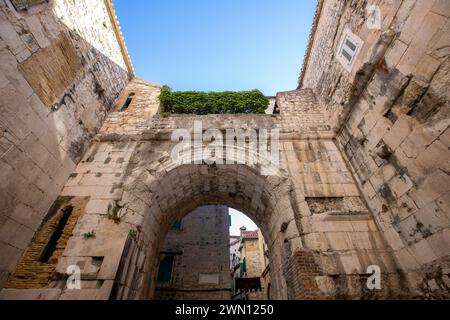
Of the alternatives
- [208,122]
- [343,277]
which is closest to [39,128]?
[208,122]

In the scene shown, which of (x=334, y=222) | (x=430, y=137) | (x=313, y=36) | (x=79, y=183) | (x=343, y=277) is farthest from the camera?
(x=313, y=36)

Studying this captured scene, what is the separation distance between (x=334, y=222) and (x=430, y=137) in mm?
2161

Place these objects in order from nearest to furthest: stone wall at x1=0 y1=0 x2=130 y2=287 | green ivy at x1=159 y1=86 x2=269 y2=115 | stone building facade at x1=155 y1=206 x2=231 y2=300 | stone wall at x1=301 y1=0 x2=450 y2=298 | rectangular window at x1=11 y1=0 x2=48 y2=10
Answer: stone wall at x1=301 y1=0 x2=450 y2=298 < stone wall at x1=0 y1=0 x2=130 y2=287 < rectangular window at x1=11 y1=0 x2=48 y2=10 < green ivy at x1=159 y1=86 x2=269 y2=115 < stone building facade at x1=155 y1=206 x2=231 y2=300

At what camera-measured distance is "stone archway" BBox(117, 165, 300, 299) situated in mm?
4879

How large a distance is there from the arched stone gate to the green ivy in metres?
0.71

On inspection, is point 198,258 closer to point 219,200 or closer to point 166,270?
Result: point 166,270

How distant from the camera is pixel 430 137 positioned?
321 centimetres

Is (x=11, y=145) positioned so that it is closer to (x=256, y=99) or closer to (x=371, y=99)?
(x=256, y=99)

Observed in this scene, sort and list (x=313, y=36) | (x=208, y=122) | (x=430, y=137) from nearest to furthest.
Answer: (x=430, y=137) → (x=208, y=122) → (x=313, y=36)

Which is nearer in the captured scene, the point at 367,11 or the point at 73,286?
the point at 73,286

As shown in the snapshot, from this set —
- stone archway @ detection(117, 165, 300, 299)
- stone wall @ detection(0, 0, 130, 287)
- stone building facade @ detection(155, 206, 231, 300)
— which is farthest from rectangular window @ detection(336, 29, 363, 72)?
stone building facade @ detection(155, 206, 231, 300)

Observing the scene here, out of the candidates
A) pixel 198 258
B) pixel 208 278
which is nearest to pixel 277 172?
pixel 208 278

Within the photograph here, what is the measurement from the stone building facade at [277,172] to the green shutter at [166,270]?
5.97 meters

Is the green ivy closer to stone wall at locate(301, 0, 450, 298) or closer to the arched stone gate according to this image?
the arched stone gate
